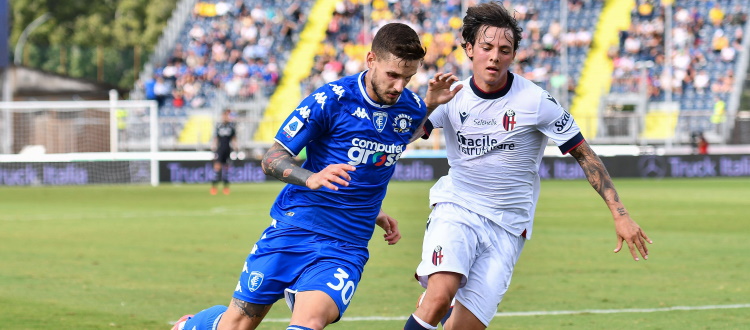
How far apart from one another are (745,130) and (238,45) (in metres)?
Answer: 19.5

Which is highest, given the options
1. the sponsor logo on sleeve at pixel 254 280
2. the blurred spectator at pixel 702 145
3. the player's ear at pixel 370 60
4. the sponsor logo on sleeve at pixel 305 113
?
the player's ear at pixel 370 60

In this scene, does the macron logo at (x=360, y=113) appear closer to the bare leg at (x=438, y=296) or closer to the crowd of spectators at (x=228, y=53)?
the bare leg at (x=438, y=296)

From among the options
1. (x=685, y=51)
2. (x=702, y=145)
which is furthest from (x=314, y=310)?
(x=685, y=51)

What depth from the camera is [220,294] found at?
10.1m

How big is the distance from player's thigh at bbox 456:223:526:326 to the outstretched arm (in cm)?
59

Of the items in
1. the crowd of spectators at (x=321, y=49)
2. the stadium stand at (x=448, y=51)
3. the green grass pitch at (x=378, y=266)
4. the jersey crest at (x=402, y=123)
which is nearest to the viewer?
the jersey crest at (x=402, y=123)

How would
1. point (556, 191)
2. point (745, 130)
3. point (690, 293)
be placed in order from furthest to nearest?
point (745, 130) < point (556, 191) < point (690, 293)

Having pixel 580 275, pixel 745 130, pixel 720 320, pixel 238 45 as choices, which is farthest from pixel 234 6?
pixel 720 320

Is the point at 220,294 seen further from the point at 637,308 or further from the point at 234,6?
the point at 234,6

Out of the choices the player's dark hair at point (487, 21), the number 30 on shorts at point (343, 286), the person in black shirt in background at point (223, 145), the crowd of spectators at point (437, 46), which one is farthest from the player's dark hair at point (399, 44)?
the crowd of spectators at point (437, 46)

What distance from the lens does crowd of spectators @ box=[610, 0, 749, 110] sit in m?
36.7

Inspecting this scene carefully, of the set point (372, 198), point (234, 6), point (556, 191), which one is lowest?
point (556, 191)

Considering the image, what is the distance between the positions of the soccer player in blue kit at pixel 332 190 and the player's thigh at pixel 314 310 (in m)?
0.02

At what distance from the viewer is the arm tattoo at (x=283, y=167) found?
5.37 meters
